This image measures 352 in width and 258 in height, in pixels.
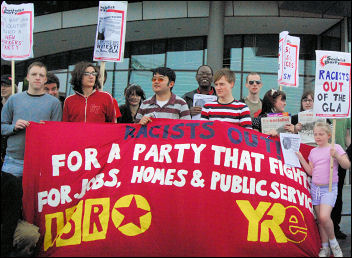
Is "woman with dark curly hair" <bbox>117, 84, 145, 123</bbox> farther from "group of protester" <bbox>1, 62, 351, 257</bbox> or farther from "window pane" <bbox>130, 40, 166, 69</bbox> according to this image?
"window pane" <bbox>130, 40, 166, 69</bbox>

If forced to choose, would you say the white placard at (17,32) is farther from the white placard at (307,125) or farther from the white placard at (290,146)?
the white placard at (307,125)

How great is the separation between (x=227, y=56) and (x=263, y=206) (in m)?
11.3

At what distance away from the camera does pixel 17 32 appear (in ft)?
18.1

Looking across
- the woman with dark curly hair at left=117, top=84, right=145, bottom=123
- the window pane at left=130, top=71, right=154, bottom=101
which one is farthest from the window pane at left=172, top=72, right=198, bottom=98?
the woman with dark curly hair at left=117, top=84, right=145, bottom=123

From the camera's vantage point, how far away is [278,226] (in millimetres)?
3986

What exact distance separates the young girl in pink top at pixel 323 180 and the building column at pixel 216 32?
833cm

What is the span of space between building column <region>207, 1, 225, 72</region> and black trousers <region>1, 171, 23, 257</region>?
32.6 ft

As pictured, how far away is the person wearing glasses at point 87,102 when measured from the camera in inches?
186

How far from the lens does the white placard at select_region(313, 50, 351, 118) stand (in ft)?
16.1

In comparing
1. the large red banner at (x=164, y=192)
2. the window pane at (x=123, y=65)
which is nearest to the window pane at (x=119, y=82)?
the window pane at (x=123, y=65)

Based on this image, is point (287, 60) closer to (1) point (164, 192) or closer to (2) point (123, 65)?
(1) point (164, 192)

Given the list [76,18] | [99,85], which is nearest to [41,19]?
[76,18]

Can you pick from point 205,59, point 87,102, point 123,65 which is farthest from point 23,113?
point 123,65

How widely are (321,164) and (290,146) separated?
1.24ft
